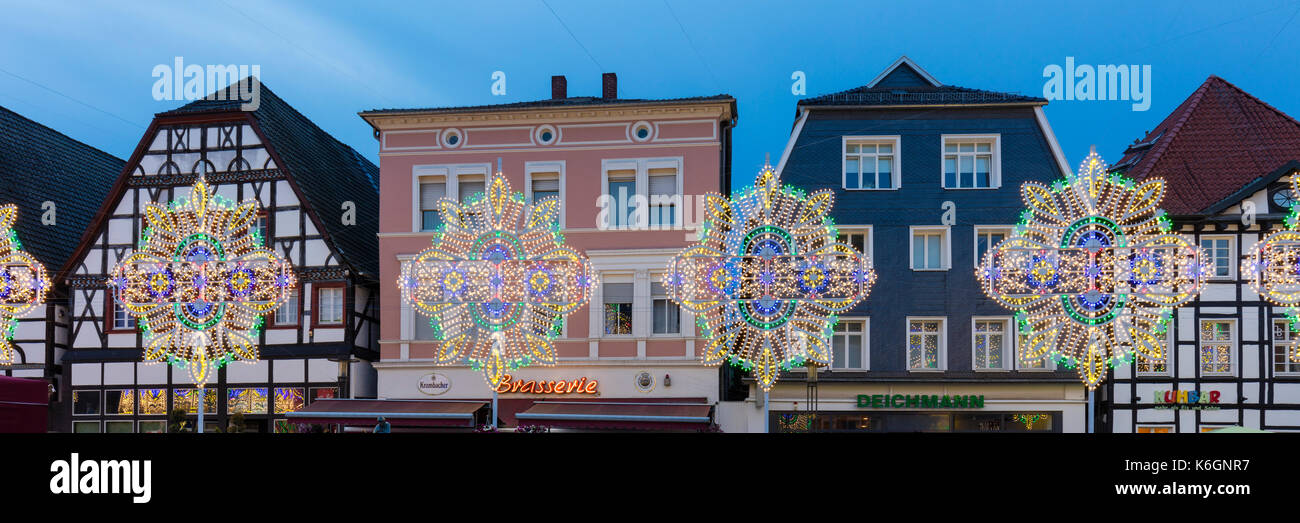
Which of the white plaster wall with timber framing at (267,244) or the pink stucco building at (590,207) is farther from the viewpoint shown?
the white plaster wall with timber framing at (267,244)

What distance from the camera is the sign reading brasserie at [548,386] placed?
28.1 meters

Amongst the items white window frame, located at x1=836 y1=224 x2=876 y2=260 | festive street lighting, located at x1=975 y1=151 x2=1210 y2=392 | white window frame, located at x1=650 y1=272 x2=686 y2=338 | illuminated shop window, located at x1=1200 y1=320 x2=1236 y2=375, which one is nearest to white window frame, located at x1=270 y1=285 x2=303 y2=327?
white window frame, located at x1=650 y1=272 x2=686 y2=338

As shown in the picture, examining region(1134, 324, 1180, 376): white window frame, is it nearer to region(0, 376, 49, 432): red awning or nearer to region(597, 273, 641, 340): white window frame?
region(597, 273, 641, 340): white window frame

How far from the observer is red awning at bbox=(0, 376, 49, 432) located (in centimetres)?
1792

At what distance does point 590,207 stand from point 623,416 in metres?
5.31

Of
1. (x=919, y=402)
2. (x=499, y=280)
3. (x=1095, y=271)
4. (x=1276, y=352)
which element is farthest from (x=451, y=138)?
(x=1276, y=352)

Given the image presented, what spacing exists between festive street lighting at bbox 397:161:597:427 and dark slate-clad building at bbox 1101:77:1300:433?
13449mm

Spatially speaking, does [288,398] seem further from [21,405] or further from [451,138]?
[21,405]

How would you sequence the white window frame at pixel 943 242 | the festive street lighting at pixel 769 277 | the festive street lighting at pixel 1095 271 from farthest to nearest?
the white window frame at pixel 943 242 → the festive street lighting at pixel 769 277 → the festive street lighting at pixel 1095 271

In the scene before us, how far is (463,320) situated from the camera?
27.5 meters

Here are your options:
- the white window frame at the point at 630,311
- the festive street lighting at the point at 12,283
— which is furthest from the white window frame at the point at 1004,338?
the festive street lighting at the point at 12,283

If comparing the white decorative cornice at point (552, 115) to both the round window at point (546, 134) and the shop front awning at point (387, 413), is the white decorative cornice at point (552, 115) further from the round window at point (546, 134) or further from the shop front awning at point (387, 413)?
the shop front awning at point (387, 413)

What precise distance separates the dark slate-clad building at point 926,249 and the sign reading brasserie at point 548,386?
4.40 meters
